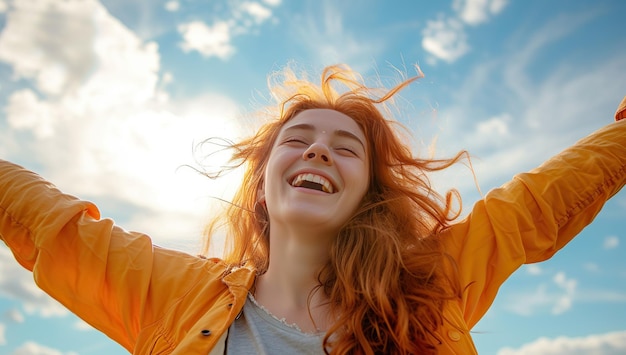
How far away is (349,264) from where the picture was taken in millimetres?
3254

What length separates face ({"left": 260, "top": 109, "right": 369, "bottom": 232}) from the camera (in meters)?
3.34

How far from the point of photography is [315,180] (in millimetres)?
3393

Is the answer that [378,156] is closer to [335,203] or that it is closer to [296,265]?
[335,203]

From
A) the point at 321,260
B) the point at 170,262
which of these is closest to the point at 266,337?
the point at 321,260

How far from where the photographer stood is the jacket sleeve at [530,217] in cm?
318

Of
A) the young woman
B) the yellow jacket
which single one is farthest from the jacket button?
the yellow jacket

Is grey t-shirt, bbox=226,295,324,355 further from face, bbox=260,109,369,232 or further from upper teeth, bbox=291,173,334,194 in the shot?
upper teeth, bbox=291,173,334,194

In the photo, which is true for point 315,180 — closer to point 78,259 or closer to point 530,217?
point 530,217

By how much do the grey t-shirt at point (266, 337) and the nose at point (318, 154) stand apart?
94 centimetres

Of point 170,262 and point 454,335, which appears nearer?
point 454,335

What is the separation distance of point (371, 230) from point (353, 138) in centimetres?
64

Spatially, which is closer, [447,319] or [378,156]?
[447,319]

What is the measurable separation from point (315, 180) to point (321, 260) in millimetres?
501

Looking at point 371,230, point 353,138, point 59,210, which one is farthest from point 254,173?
point 59,210
